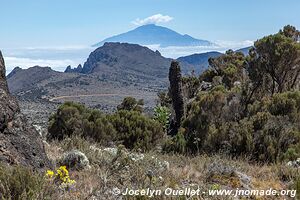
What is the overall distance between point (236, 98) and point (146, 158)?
10.1 metres

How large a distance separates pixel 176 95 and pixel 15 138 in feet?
61.1

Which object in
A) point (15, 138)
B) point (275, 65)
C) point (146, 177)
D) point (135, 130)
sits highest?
point (275, 65)

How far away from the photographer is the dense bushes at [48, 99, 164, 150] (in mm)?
14258

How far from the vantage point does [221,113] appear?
585 inches

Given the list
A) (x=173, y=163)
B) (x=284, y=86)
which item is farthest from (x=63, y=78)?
(x=173, y=163)

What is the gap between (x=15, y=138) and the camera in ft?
18.0

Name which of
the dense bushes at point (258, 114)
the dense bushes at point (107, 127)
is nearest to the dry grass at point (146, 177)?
the dense bushes at point (258, 114)

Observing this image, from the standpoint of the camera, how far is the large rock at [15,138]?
208 inches

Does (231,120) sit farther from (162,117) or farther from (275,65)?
(162,117)

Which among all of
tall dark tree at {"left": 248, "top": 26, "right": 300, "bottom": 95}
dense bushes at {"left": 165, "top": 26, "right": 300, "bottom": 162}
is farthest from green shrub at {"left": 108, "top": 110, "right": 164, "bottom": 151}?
tall dark tree at {"left": 248, "top": 26, "right": 300, "bottom": 95}

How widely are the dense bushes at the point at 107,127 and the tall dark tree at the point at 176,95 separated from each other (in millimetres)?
6931

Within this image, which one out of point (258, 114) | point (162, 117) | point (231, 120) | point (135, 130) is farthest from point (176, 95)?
point (258, 114)

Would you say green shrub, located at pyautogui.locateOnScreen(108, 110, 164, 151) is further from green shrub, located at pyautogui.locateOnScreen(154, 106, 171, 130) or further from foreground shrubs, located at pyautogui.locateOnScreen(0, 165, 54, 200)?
foreground shrubs, located at pyautogui.locateOnScreen(0, 165, 54, 200)

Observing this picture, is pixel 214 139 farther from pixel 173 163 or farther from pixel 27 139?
pixel 27 139
